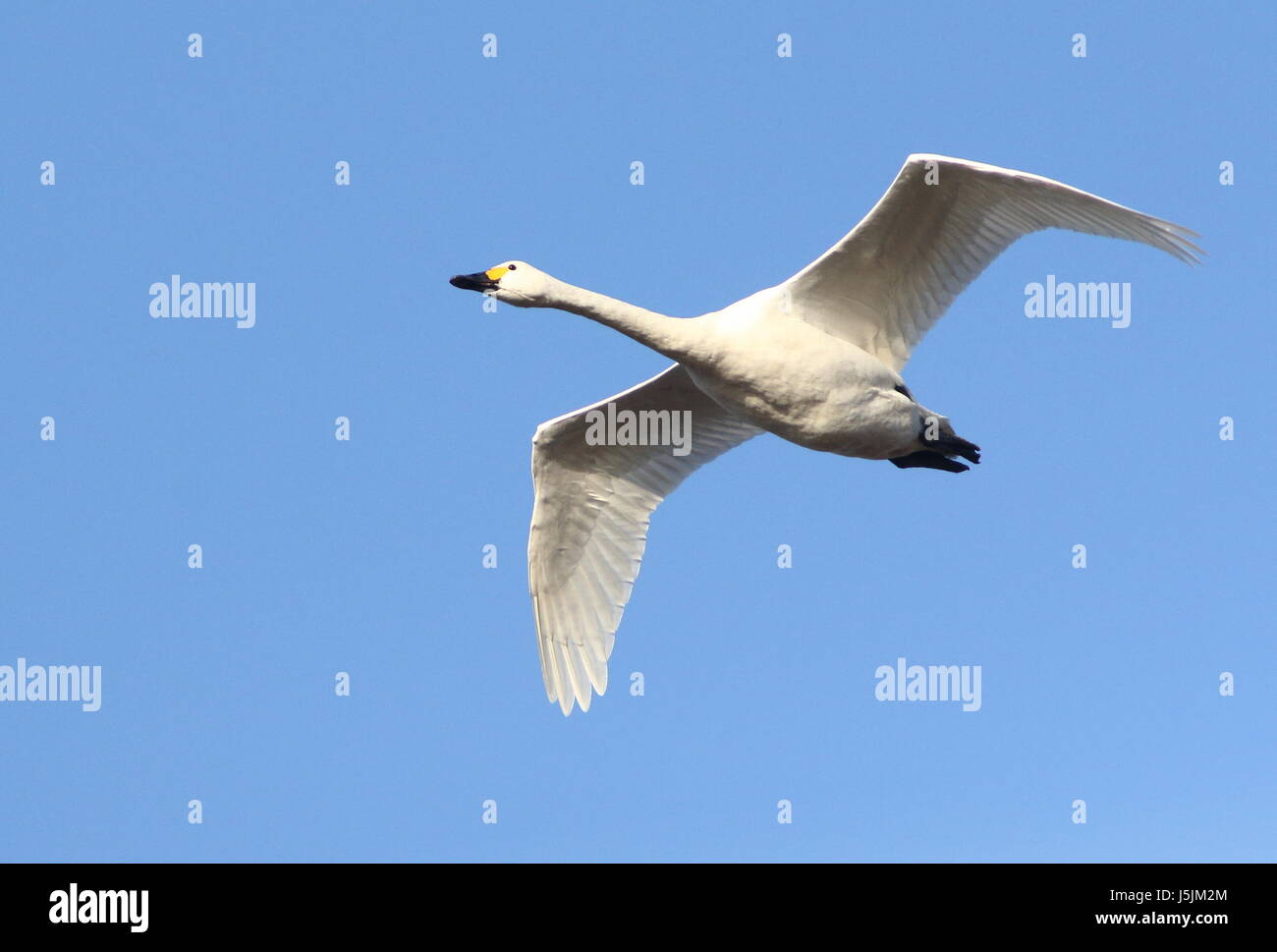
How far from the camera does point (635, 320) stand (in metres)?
19.0

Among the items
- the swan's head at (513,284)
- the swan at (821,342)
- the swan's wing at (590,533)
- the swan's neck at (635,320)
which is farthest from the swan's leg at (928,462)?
the swan's head at (513,284)

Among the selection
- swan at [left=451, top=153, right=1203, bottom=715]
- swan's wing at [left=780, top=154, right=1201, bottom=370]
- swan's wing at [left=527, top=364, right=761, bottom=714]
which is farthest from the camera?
swan's wing at [left=527, top=364, right=761, bottom=714]

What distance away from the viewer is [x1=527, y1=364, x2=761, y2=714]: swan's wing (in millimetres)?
21797

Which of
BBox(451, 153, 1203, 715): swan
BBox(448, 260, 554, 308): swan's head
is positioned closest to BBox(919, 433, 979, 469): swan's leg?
BBox(451, 153, 1203, 715): swan

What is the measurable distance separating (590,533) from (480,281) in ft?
12.5

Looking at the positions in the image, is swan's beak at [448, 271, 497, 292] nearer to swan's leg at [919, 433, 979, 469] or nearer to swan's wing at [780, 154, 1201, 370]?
swan's wing at [780, 154, 1201, 370]

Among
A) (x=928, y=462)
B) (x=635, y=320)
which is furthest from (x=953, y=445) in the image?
(x=635, y=320)

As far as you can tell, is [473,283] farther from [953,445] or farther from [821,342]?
[953,445]

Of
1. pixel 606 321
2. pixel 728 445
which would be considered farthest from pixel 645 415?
pixel 606 321

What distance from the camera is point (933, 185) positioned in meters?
19.1

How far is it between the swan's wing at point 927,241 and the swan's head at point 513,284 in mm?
2385

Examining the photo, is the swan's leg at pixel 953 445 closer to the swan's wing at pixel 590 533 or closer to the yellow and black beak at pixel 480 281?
the swan's wing at pixel 590 533

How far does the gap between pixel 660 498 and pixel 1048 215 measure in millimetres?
5448

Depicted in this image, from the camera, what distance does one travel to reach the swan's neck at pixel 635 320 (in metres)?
18.9
